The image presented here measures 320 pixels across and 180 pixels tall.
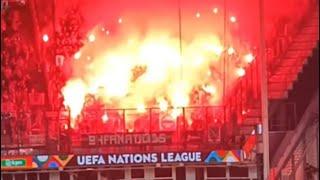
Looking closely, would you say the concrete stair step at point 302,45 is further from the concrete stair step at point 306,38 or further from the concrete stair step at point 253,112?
the concrete stair step at point 253,112

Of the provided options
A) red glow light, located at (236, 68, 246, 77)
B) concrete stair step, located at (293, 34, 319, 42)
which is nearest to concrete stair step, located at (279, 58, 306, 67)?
concrete stair step, located at (293, 34, 319, 42)

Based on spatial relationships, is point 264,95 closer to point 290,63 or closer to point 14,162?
point 290,63

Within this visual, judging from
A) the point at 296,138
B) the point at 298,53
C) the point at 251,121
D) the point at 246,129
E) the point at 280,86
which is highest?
the point at 298,53

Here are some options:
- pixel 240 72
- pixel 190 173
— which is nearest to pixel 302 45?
pixel 240 72

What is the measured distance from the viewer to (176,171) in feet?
39.8

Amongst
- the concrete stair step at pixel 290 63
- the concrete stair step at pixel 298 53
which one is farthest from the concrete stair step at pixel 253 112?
the concrete stair step at pixel 298 53

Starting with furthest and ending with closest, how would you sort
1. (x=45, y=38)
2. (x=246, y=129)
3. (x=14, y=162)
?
1. (x=45, y=38)
2. (x=246, y=129)
3. (x=14, y=162)

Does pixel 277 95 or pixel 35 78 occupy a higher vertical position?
pixel 35 78

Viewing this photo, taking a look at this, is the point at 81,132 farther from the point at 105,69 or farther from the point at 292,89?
the point at 292,89

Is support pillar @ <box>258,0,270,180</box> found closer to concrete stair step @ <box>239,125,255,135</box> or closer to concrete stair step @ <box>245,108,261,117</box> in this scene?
concrete stair step @ <box>245,108,261,117</box>

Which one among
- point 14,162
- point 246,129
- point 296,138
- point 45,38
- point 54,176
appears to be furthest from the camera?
point 45,38

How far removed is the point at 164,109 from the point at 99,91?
3.25 ft

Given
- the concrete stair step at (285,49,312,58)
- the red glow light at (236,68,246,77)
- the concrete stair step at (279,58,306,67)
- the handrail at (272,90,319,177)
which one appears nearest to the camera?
the handrail at (272,90,319,177)

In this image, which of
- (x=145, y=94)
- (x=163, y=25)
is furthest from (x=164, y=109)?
(x=163, y=25)
